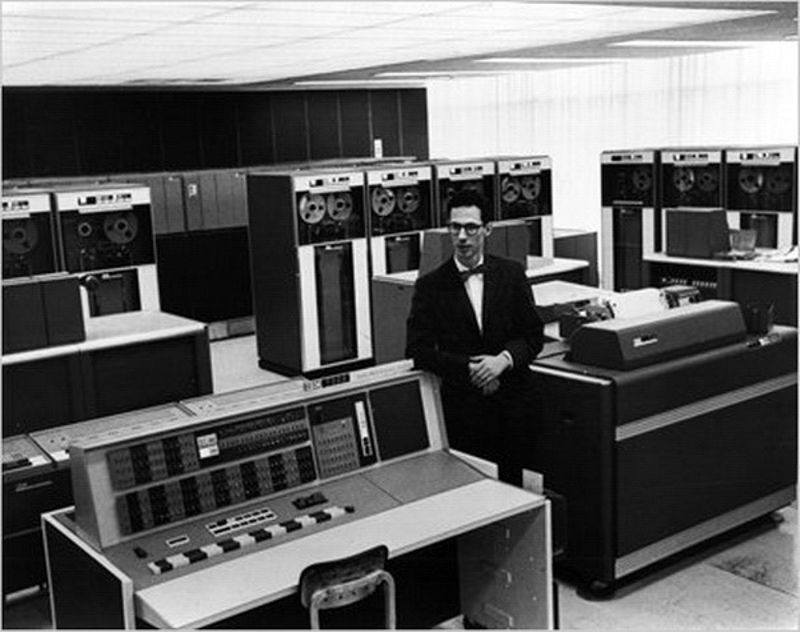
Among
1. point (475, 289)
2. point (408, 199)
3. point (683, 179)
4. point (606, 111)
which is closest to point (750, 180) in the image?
point (683, 179)

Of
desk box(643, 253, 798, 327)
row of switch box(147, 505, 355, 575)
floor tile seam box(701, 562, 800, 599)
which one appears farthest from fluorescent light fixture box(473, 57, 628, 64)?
row of switch box(147, 505, 355, 575)

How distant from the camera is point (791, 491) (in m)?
4.24

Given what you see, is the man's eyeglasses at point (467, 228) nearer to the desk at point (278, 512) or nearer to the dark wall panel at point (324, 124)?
the desk at point (278, 512)

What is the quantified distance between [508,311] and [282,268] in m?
3.78

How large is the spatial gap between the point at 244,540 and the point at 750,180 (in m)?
6.48

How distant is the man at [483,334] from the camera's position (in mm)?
3490

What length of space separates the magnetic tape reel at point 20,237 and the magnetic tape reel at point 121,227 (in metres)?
0.46

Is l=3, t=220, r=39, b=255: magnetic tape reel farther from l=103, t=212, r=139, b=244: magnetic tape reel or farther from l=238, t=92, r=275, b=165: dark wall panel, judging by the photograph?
l=238, t=92, r=275, b=165: dark wall panel

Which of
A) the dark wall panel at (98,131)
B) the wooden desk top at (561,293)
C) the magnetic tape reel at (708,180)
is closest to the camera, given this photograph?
the wooden desk top at (561,293)

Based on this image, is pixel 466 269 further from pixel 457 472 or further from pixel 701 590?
pixel 701 590

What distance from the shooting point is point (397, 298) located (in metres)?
5.89

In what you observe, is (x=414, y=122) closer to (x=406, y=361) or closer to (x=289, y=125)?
(x=289, y=125)

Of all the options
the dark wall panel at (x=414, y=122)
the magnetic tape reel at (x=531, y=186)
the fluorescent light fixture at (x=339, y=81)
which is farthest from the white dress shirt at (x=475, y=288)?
the dark wall panel at (x=414, y=122)

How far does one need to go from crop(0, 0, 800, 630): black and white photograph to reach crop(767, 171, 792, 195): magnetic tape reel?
0.05 feet
